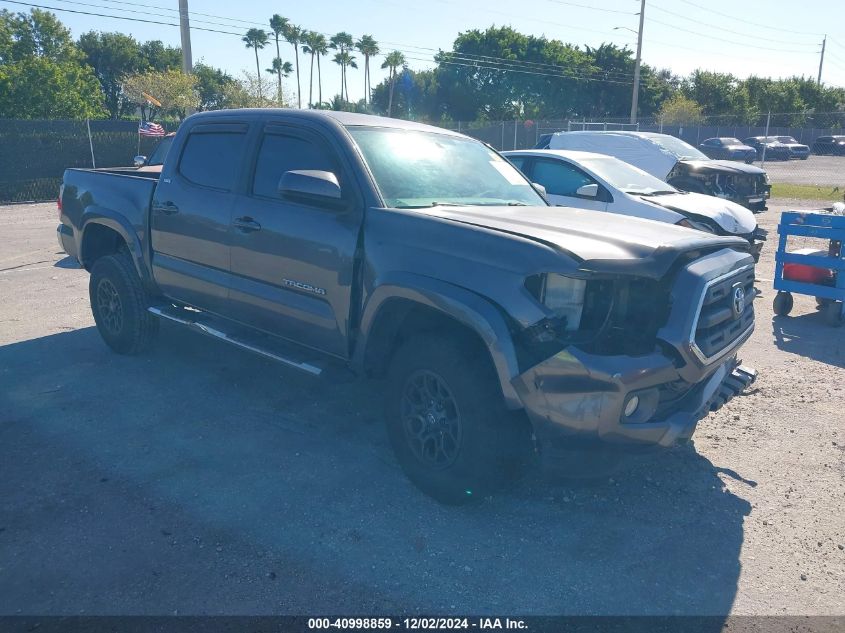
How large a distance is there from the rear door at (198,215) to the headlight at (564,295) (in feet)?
8.10

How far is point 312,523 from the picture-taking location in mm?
3598

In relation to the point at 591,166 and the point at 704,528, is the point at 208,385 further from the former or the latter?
the point at 591,166

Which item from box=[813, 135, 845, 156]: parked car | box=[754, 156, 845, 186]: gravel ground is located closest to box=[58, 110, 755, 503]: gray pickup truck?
box=[754, 156, 845, 186]: gravel ground

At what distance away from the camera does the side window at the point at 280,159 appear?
444 cm

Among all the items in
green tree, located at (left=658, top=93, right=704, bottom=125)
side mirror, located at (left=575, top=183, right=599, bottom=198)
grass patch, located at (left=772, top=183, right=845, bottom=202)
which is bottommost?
grass patch, located at (left=772, top=183, right=845, bottom=202)

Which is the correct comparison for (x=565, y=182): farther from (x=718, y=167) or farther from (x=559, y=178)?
(x=718, y=167)

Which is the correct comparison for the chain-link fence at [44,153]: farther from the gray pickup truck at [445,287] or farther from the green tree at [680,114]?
the green tree at [680,114]

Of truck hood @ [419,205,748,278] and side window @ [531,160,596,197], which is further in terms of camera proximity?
side window @ [531,160,596,197]

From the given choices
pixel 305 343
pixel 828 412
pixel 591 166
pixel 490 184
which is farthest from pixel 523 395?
pixel 591 166

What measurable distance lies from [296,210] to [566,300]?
1882mm

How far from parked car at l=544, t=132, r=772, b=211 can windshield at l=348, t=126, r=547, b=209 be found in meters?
9.63

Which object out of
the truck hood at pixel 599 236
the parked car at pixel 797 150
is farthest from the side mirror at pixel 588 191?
the parked car at pixel 797 150

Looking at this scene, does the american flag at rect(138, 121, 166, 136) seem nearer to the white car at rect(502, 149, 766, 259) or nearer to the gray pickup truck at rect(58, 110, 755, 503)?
the white car at rect(502, 149, 766, 259)

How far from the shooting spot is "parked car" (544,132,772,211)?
45.7 ft
